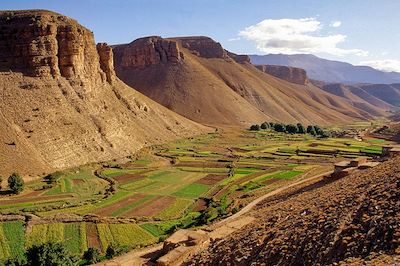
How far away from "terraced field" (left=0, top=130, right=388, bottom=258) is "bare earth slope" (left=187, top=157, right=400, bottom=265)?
14.1 m

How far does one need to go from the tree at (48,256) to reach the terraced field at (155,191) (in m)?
4.30

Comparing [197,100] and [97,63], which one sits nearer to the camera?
[97,63]

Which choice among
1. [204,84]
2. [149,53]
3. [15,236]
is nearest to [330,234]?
[15,236]

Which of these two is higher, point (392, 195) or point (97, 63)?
point (97, 63)

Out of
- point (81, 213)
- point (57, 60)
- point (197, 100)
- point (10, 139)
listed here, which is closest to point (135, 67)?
point (197, 100)

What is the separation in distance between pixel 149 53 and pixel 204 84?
22266 mm

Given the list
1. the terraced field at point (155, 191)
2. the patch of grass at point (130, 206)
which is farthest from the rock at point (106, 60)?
the patch of grass at point (130, 206)

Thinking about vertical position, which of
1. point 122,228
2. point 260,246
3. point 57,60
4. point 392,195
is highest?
point 57,60

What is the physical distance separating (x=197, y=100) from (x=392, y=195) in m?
115

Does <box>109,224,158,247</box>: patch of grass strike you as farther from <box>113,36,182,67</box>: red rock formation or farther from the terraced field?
<box>113,36,182,67</box>: red rock formation

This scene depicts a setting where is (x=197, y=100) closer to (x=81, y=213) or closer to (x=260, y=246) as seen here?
(x=81, y=213)

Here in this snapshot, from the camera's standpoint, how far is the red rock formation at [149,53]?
14325 cm

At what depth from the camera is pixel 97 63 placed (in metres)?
78.7

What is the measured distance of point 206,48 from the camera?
168 m
